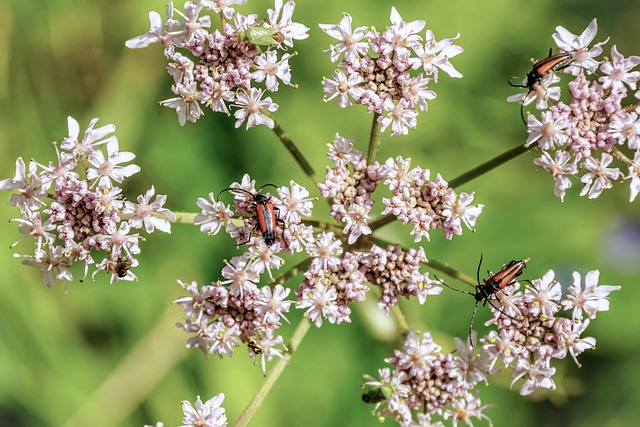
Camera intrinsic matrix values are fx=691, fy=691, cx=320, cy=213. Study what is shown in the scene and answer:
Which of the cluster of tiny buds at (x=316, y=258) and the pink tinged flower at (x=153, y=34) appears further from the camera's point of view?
the pink tinged flower at (x=153, y=34)

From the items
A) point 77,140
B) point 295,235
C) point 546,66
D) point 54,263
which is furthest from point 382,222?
point 54,263

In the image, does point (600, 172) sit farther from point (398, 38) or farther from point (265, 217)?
point (265, 217)

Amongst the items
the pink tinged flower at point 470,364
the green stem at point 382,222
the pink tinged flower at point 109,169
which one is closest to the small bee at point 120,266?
the pink tinged flower at point 109,169

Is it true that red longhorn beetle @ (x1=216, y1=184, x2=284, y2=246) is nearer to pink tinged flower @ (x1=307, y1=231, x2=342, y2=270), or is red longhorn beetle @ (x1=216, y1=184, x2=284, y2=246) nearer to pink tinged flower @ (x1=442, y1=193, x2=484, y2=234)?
pink tinged flower @ (x1=307, y1=231, x2=342, y2=270)

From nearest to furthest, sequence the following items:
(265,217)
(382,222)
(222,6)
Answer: (265,217), (222,6), (382,222)

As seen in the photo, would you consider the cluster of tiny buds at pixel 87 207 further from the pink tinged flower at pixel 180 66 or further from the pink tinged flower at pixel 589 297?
the pink tinged flower at pixel 589 297

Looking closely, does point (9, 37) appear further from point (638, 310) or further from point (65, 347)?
point (638, 310)
